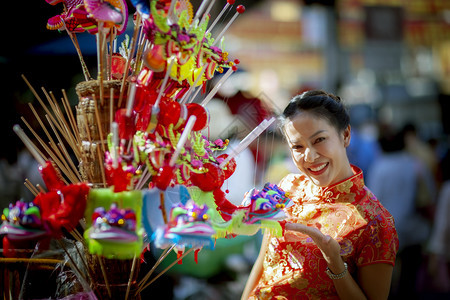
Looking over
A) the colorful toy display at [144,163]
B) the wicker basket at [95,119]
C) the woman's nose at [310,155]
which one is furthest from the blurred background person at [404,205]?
the wicker basket at [95,119]

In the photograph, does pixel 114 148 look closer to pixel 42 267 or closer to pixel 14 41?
pixel 42 267

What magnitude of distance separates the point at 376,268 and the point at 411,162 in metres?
3.26

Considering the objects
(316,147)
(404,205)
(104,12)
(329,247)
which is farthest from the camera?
(404,205)

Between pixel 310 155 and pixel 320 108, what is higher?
pixel 320 108

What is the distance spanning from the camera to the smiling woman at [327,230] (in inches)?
60.3

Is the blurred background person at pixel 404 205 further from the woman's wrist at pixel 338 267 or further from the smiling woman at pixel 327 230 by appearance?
the woman's wrist at pixel 338 267

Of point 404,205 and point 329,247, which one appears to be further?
point 404,205

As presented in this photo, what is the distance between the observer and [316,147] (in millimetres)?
1594

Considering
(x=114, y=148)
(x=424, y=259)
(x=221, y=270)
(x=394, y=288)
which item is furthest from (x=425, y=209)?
(x=114, y=148)

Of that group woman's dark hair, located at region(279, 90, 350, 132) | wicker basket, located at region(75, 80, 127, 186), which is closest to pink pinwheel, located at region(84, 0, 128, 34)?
wicker basket, located at region(75, 80, 127, 186)

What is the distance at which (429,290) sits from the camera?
450 centimetres

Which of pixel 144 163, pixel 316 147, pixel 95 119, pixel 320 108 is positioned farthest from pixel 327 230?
pixel 95 119

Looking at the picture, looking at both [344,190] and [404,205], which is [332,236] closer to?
[344,190]

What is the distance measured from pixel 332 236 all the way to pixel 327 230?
0.03 m
